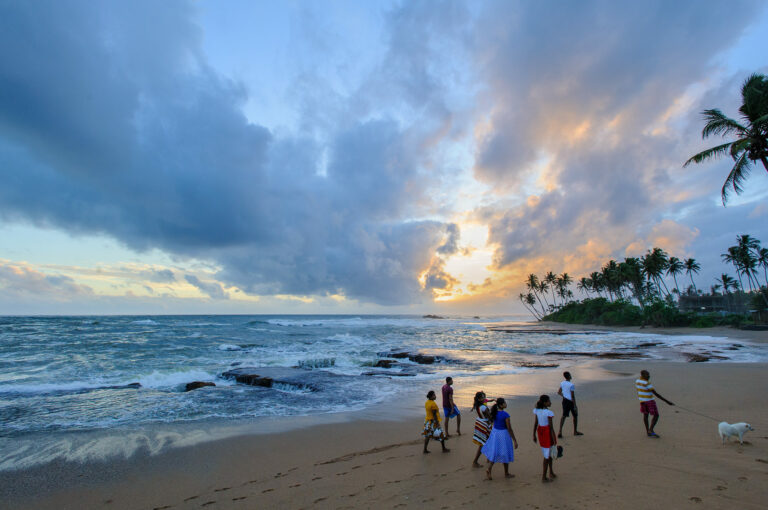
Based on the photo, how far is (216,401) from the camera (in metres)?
14.1

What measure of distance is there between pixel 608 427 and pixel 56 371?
90.9 feet

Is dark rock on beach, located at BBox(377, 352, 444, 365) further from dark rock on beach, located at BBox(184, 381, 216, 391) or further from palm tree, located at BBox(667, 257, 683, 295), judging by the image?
palm tree, located at BBox(667, 257, 683, 295)

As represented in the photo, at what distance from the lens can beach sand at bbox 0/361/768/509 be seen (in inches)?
220

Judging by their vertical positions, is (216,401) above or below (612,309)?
below

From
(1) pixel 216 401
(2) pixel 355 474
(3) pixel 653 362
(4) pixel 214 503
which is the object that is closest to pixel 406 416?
(2) pixel 355 474

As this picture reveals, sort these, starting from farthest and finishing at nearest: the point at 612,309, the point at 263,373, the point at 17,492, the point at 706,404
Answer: the point at 612,309, the point at 263,373, the point at 706,404, the point at 17,492

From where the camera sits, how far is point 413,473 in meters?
6.84

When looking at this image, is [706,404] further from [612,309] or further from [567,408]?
[612,309]

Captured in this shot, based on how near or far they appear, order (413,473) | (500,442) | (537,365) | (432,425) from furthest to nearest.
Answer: (537,365)
(432,425)
(413,473)
(500,442)

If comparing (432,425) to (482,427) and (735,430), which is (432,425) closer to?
(482,427)

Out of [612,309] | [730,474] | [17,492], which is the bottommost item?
[17,492]

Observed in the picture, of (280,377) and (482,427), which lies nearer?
(482,427)

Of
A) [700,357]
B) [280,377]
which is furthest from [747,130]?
[280,377]

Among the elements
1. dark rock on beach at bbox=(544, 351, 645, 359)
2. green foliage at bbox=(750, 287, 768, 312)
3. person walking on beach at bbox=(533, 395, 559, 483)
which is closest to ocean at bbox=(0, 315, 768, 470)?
dark rock on beach at bbox=(544, 351, 645, 359)
